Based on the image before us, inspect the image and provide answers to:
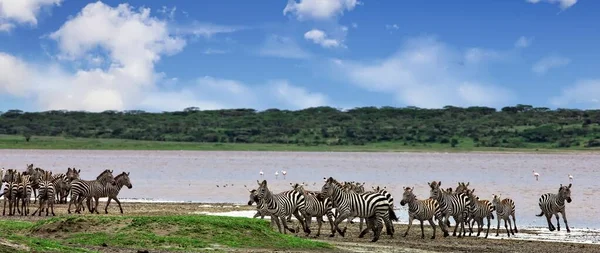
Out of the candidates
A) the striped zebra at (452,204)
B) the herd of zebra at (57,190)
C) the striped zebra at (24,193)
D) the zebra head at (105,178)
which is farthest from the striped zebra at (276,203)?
the striped zebra at (24,193)

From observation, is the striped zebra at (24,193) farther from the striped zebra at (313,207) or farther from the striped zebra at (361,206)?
the striped zebra at (361,206)

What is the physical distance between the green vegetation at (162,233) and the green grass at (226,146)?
134 metres

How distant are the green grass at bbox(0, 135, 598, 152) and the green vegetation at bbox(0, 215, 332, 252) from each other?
134m

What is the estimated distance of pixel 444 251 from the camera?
22047 mm

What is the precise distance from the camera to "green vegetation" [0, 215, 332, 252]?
19.2m

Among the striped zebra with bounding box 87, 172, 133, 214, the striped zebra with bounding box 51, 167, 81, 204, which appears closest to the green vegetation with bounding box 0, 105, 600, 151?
the striped zebra with bounding box 51, 167, 81, 204

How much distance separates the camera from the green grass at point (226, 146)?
156000mm

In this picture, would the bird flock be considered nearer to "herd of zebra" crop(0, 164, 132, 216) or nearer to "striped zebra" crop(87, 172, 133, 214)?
"striped zebra" crop(87, 172, 133, 214)

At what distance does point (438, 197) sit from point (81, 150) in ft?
426

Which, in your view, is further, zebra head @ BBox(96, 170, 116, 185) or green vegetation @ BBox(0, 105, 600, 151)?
green vegetation @ BBox(0, 105, 600, 151)

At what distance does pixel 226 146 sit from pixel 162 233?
482 ft

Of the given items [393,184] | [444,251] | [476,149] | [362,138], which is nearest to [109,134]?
[362,138]

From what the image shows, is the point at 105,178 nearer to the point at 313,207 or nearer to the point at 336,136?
the point at 313,207

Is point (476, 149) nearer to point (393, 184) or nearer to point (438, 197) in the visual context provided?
point (393, 184)
